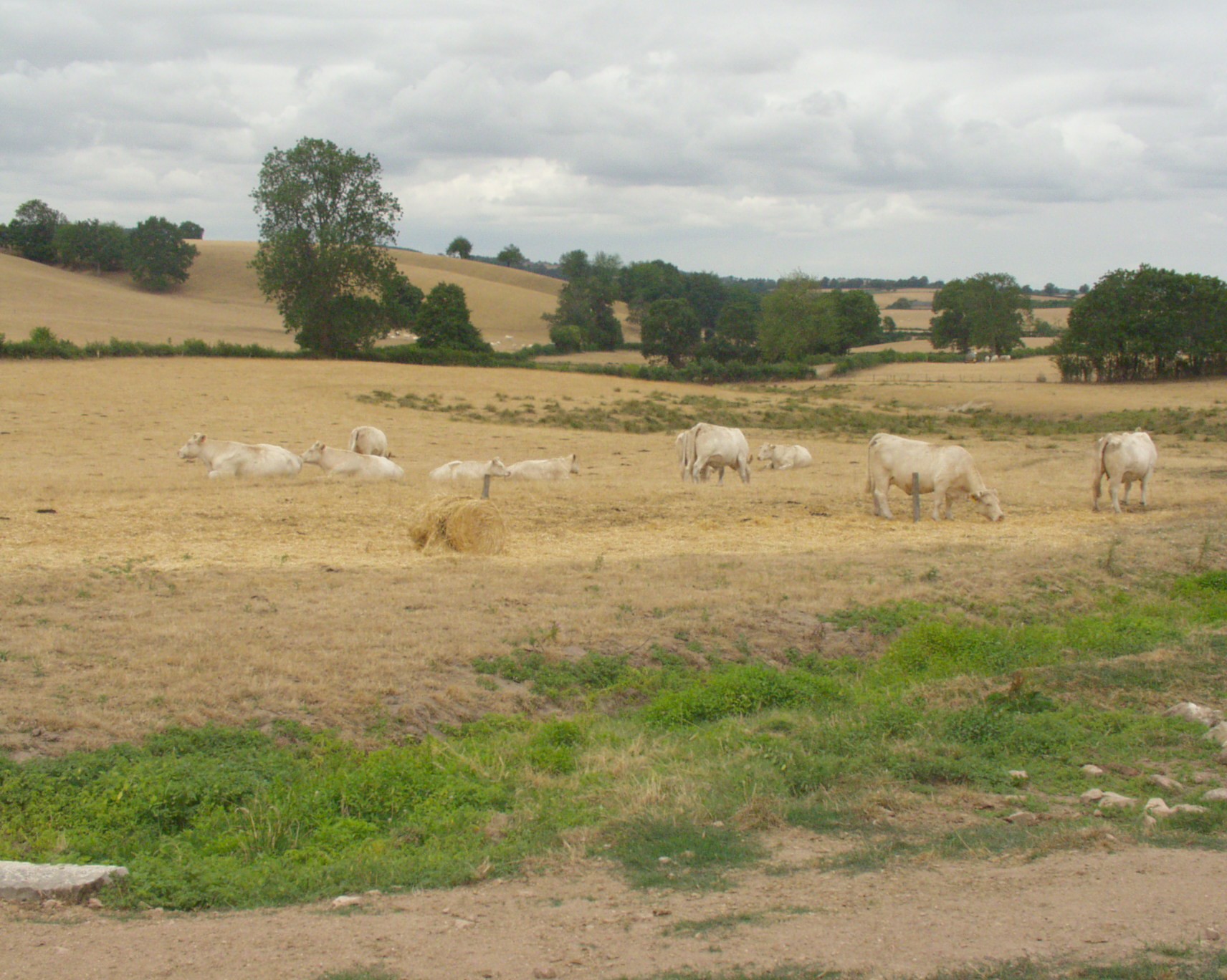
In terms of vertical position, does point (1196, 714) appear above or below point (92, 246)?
below

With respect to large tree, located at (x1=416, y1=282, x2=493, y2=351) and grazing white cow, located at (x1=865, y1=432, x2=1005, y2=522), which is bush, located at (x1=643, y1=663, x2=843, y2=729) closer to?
grazing white cow, located at (x1=865, y1=432, x2=1005, y2=522)

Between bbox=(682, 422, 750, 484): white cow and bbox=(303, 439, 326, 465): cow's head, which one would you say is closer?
bbox=(303, 439, 326, 465): cow's head

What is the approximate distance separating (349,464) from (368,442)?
5.03 metres

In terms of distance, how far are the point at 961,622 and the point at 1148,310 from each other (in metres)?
57.1

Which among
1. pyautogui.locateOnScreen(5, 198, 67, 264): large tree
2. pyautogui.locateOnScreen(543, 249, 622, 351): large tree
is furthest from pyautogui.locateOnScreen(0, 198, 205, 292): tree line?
pyautogui.locateOnScreen(543, 249, 622, 351): large tree

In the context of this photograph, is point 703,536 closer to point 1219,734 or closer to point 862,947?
point 1219,734

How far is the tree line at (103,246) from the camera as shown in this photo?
10425cm

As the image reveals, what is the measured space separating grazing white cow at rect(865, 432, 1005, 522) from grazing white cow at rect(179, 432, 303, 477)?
39.7ft

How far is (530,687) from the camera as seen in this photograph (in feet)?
33.8

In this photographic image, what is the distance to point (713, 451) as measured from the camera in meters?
24.8

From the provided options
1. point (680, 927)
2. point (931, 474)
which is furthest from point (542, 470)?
point (680, 927)

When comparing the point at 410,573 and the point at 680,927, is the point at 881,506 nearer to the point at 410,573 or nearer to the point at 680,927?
the point at 410,573

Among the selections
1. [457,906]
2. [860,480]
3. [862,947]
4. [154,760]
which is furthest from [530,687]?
[860,480]

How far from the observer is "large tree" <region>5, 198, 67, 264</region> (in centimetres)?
10931
